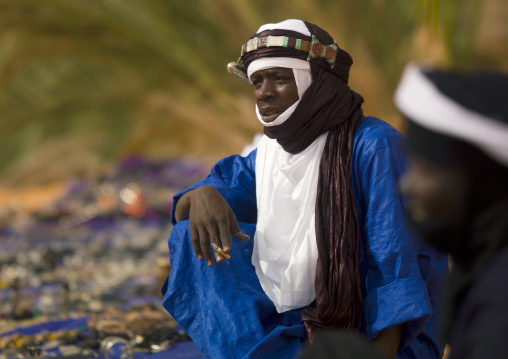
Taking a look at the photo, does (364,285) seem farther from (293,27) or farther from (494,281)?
(494,281)

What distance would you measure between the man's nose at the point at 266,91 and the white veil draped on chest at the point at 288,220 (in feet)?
0.22

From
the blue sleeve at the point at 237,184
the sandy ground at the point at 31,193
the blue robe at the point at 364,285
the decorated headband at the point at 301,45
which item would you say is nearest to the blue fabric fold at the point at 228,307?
the blue robe at the point at 364,285

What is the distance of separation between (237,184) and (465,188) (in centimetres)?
166

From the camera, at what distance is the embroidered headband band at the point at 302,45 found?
285 cm

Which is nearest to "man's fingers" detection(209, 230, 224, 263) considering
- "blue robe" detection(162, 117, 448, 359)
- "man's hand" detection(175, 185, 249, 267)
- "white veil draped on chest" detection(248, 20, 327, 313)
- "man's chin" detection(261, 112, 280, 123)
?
"man's hand" detection(175, 185, 249, 267)

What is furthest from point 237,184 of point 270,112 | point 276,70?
point 276,70

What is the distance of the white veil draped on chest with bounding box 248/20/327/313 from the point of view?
2.80 meters

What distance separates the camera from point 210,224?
2.83 m

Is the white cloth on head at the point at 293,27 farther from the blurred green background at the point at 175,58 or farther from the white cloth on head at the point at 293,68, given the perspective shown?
the blurred green background at the point at 175,58

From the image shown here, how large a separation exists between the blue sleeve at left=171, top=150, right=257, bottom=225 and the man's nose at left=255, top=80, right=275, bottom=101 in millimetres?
449

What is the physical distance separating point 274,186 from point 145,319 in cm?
146

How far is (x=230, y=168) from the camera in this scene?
3354 mm

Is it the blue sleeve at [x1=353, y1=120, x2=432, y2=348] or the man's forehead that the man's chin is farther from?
the blue sleeve at [x1=353, y1=120, x2=432, y2=348]

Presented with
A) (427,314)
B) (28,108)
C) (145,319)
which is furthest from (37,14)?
(427,314)
